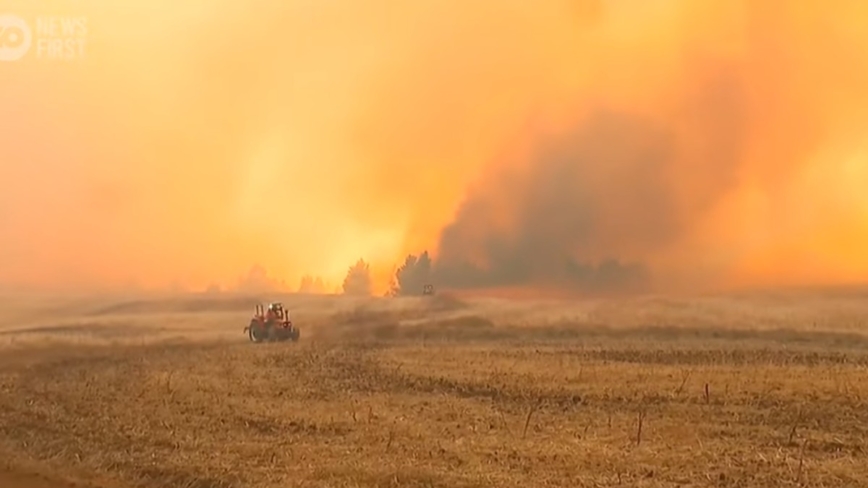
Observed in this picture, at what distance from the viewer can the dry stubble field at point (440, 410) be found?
2159 cm

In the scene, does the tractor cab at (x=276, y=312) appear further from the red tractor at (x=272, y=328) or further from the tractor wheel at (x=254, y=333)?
the tractor wheel at (x=254, y=333)

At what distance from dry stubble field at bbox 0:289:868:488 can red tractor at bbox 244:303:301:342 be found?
2.75 metres

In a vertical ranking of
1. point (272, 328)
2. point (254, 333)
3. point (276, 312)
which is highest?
point (276, 312)

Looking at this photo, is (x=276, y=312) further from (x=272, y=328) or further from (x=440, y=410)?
(x=440, y=410)

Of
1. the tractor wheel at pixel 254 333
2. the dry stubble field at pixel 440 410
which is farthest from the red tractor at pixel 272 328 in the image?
the dry stubble field at pixel 440 410

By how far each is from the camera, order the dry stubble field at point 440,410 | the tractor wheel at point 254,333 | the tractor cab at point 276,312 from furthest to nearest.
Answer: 1. the tractor cab at point 276,312
2. the tractor wheel at point 254,333
3. the dry stubble field at point 440,410

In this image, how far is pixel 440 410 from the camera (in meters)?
30.2

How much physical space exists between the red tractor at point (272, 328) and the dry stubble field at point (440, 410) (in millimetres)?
2746

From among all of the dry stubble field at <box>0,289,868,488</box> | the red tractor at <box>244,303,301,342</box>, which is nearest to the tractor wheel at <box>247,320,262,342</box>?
the red tractor at <box>244,303,301,342</box>

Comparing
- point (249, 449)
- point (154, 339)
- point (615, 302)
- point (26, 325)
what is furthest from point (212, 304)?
point (249, 449)

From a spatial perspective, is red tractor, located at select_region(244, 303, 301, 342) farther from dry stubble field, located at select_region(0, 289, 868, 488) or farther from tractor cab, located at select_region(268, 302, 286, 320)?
dry stubble field, located at select_region(0, 289, 868, 488)

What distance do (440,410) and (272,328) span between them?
34.0m

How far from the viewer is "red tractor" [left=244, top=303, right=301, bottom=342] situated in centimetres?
6175

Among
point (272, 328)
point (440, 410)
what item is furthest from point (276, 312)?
point (440, 410)
